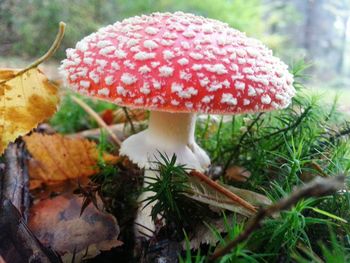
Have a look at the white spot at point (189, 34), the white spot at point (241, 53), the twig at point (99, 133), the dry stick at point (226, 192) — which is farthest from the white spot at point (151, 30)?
the twig at point (99, 133)

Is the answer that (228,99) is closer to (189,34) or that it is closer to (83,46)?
(189,34)

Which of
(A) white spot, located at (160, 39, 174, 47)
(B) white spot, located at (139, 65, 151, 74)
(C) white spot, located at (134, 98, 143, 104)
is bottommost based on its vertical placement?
(C) white spot, located at (134, 98, 143, 104)

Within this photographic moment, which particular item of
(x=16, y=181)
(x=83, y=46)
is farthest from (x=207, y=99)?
(x=16, y=181)

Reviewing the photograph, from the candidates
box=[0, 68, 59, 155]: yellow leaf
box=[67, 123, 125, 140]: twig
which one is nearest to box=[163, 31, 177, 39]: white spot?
box=[0, 68, 59, 155]: yellow leaf

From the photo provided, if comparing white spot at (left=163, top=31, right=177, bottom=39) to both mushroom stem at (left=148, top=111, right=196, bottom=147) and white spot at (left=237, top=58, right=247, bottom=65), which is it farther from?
mushroom stem at (left=148, top=111, right=196, bottom=147)

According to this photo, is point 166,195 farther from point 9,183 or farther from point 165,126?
point 9,183

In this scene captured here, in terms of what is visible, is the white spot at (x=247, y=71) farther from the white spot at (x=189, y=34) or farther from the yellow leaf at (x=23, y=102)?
the yellow leaf at (x=23, y=102)

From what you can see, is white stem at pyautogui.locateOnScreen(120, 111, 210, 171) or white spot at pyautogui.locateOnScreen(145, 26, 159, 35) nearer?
white spot at pyautogui.locateOnScreen(145, 26, 159, 35)
